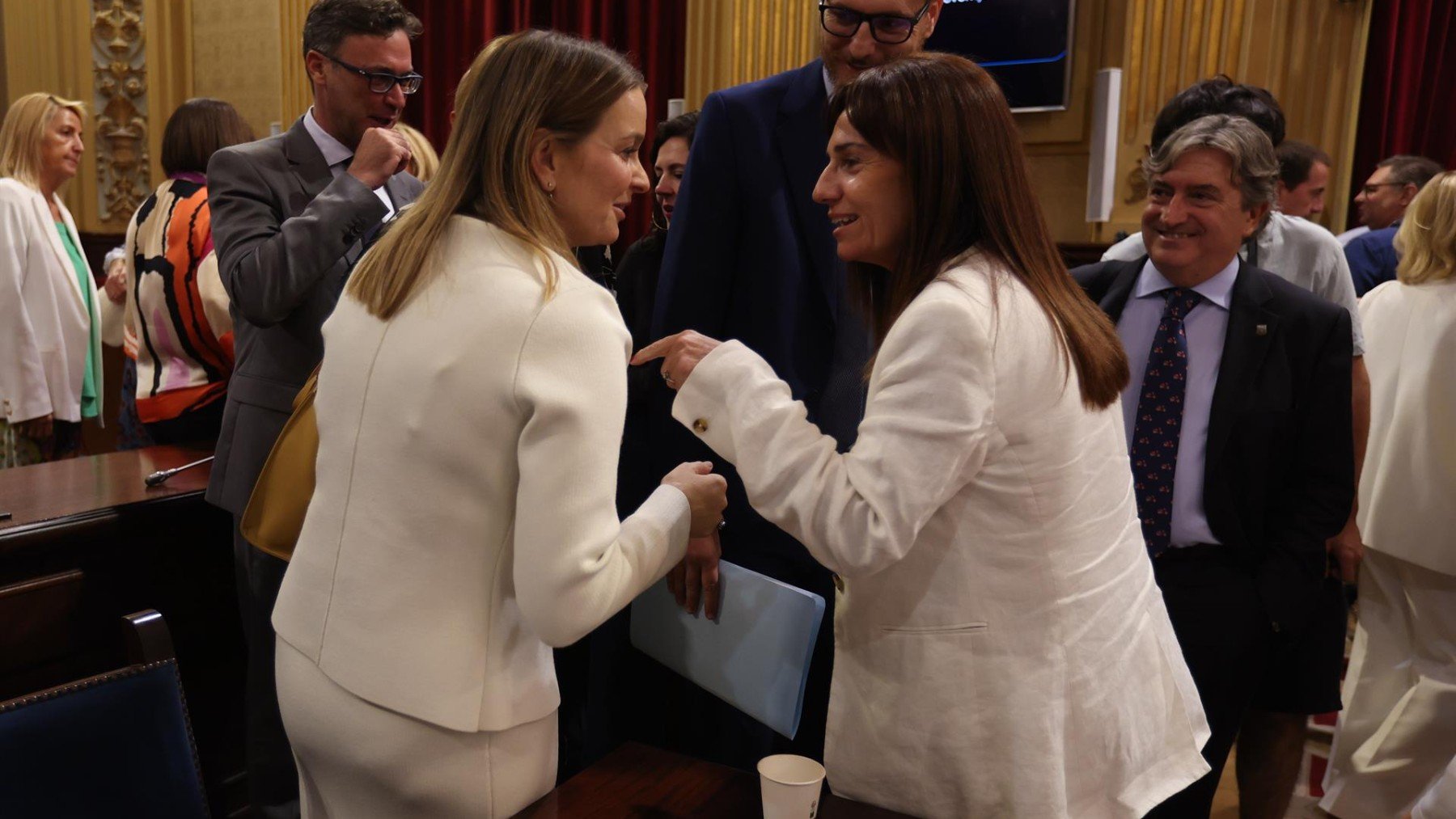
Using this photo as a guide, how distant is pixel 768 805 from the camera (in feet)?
3.64

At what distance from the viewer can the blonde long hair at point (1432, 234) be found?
9.36 ft

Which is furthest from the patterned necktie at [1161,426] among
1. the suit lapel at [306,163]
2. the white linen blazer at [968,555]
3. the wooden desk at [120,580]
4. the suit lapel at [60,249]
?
the suit lapel at [60,249]

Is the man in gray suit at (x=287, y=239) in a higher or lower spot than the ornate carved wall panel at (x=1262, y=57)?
lower

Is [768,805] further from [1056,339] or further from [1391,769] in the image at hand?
[1391,769]

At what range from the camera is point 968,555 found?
4.21 ft

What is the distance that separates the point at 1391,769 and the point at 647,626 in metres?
2.39

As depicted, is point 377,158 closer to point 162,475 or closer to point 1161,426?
point 162,475

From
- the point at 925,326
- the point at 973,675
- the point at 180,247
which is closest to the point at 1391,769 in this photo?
the point at 973,675

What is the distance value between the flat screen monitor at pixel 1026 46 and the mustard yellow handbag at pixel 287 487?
373 centimetres

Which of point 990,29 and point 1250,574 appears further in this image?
point 990,29

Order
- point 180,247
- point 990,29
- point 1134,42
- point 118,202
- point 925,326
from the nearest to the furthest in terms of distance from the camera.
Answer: point 925,326 < point 180,247 < point 1134,42 < point 990,29 < point 118,202

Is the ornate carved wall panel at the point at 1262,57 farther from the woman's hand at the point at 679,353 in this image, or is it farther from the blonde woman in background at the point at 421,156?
the woman's hand at the point at 679,353

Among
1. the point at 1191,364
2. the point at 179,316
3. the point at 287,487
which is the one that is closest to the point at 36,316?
the point at 179,316

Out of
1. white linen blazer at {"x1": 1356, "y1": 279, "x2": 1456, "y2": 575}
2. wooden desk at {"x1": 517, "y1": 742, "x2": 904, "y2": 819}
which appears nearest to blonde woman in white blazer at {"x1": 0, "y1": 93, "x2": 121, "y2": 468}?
wooden desk at {"x1": 517, "y1": 742, "x2": 904, "y2": 819}
